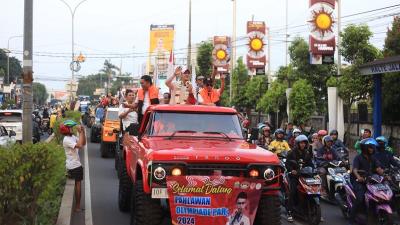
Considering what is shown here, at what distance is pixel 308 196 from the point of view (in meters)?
10.6

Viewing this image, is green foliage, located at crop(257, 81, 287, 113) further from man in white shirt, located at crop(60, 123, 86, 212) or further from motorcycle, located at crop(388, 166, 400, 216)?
man in white shirt, located at crop(60, 123, 86, 212)

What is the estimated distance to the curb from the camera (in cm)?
885

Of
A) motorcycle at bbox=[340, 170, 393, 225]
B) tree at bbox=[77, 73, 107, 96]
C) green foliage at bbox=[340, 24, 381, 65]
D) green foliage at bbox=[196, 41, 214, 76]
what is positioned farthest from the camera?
tree at bbox=[77, 73, 107, 96]

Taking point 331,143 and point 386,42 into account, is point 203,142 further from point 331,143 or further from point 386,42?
point 386,42

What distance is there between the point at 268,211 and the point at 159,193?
1426 mm

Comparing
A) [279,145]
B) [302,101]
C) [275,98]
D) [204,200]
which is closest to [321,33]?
[302,101]

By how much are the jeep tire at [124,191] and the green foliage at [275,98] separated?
99.5 ft

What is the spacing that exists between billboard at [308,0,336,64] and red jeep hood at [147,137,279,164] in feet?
61.2

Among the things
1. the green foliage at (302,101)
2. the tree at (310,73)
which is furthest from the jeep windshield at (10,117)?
the tree at (310,73)

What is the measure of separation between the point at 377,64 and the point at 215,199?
36.9ft

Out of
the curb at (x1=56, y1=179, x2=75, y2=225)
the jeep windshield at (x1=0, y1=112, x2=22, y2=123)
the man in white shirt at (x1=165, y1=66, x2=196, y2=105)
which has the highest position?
the man in white shirt at (x1=165, y1=66, x2=196, y2=105)

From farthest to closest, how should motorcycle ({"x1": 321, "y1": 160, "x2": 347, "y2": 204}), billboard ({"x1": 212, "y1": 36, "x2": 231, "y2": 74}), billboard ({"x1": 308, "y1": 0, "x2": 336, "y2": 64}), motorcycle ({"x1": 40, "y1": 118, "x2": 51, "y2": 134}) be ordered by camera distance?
1. billboard ({"x1": 212, "y1": 36, "x2": 231, "y2": 74})
2. motorcycle ({"x1": 40, "y1": 118, "x2": 51, "y2": 134})
3. billboard ({"x1": 308, "y1": 0, "x2": 336, "y2": 64})
4. motorcycle ({"x1": 321, "y1": 160, "x2": 347, "y2": 204})

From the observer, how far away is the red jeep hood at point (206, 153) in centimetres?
729

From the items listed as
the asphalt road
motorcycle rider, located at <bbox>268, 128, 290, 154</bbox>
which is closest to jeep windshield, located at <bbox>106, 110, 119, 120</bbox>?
the asphalt road
